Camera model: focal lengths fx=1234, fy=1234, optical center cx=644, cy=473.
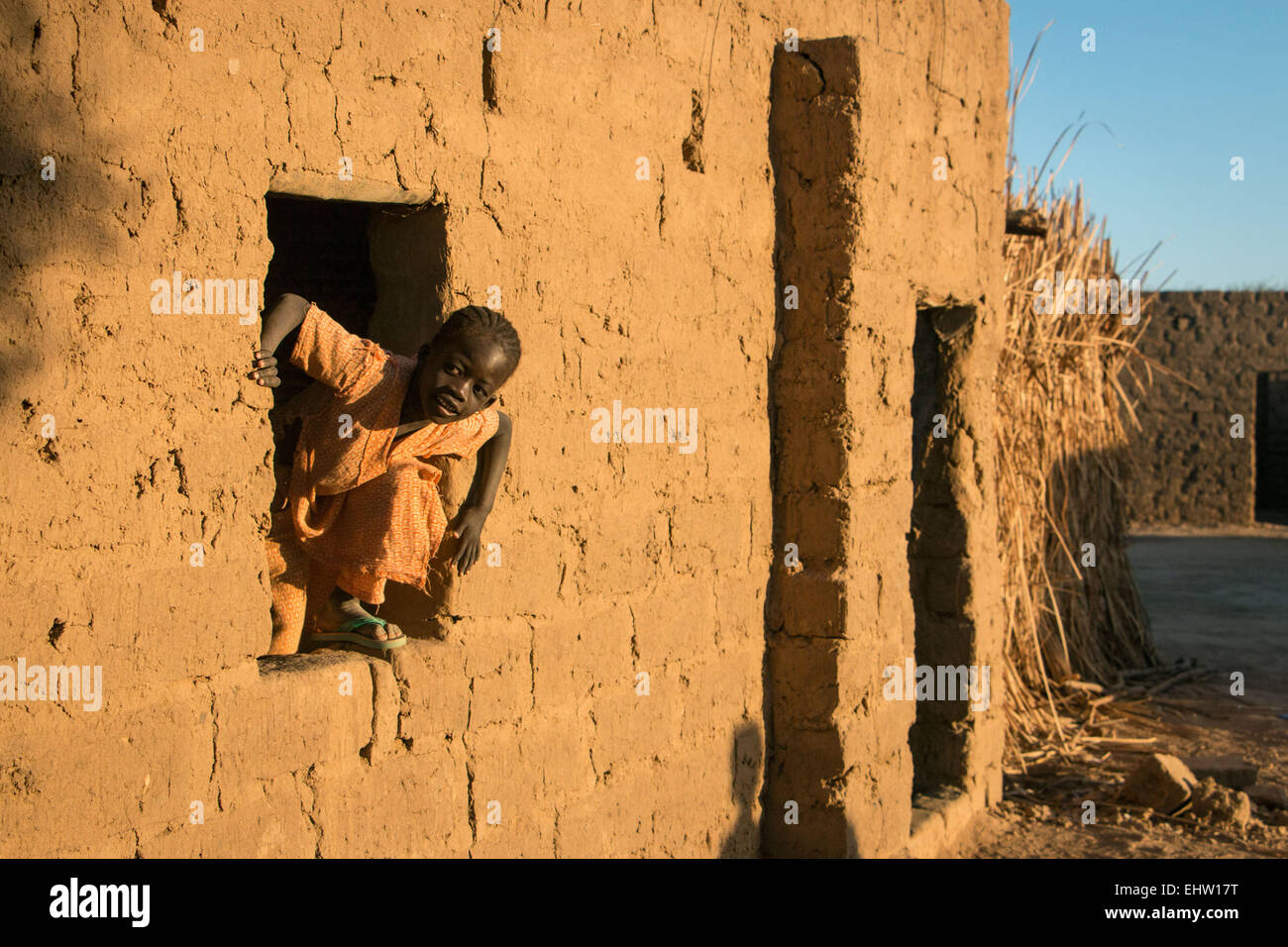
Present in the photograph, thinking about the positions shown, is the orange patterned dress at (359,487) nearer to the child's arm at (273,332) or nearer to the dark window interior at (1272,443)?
the child's arm at (273,332)

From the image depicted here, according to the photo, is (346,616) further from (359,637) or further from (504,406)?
(504,406)

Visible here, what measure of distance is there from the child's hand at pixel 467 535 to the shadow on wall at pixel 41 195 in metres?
1.02

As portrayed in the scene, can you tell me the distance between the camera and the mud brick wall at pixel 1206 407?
1780cm

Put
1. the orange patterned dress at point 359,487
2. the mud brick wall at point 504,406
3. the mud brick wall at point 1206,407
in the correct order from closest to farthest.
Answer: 1. the mud brick wall at point 504,406
2. the orange patterned dress at point 359,487
3. the mud brick wall at point 1206,407

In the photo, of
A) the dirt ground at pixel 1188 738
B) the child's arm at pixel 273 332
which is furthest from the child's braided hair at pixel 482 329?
the dirt ground at pixel 1188 738

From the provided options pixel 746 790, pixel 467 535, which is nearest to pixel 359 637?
pixel 467 535

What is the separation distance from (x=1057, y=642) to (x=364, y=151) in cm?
686

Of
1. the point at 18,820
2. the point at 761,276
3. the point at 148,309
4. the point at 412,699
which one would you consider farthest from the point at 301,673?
the point at 761,276

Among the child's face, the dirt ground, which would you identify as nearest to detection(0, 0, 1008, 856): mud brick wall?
the child's face

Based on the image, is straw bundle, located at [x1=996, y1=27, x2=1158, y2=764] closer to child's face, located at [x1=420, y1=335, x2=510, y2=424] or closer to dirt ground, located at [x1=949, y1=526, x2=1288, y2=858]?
dirt ground, located at [x1=949, y1=526, x2=1288, y2=858]

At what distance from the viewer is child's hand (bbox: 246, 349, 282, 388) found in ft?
8.08

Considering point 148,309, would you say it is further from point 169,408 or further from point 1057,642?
point 1057,642

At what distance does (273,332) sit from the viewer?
100 inches

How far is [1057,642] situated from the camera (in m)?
8.36
